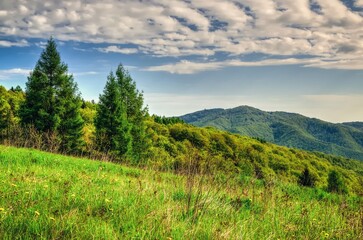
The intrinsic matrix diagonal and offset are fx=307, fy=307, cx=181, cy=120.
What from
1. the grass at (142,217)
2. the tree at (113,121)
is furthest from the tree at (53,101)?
the grass at (142,217)

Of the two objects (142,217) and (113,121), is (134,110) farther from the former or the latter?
(142,217)

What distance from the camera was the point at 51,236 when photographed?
3.84 metres

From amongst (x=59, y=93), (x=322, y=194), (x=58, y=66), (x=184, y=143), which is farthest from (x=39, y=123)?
(x=184, y=143)

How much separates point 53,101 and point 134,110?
12.8 m

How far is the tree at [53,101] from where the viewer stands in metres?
36.9

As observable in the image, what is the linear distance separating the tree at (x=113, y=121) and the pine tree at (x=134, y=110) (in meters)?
6.40

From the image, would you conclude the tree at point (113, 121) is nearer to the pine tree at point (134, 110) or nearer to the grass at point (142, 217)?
the pine tree at point (134, 110)

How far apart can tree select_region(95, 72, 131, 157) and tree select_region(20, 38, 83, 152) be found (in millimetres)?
2961

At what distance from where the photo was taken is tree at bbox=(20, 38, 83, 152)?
121 feet

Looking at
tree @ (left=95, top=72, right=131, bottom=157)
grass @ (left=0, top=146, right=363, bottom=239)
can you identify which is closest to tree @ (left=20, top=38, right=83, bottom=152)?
tree @ (left=95, top=72, right=131, bottom=157)

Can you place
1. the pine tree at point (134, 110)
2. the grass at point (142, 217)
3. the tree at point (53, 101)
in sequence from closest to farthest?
the grass at point (142, 217)
the tree at point (53, 101)
the pine tree at point (134, 110)

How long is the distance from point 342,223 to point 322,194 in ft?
22.5

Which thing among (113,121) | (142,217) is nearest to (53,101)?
(113,121)

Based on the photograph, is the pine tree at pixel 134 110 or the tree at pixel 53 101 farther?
the pine tree at pixel 134 110
